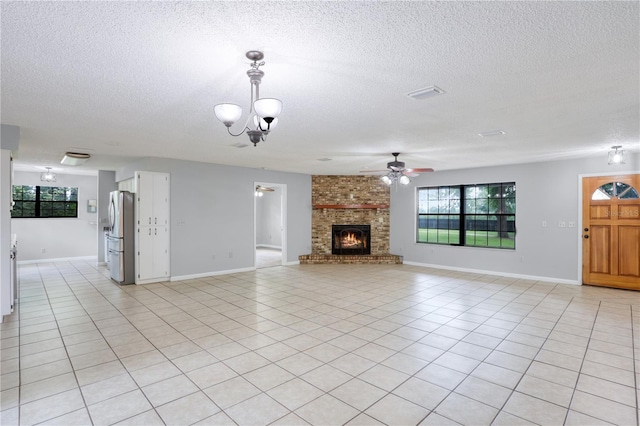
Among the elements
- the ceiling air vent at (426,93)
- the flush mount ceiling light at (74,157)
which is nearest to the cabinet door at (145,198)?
the flush mount ceiling light at (74,157)

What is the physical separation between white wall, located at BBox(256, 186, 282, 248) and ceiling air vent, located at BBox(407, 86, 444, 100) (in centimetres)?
913

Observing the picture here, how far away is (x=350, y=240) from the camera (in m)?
9.25

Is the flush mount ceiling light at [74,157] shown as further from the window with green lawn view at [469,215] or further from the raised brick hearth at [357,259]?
the window with green lawn view at [469,215]

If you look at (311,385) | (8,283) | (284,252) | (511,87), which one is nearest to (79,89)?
(8,283)

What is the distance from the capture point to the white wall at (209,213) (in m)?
6.68

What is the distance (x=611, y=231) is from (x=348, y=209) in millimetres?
5556

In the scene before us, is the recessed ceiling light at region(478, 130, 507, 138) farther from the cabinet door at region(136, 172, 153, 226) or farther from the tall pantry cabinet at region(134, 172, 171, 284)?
the cabinet door at region(136, 172, 153, 226)

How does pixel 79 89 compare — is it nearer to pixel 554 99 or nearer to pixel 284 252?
pixel 554 99

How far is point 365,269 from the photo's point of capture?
7.96m

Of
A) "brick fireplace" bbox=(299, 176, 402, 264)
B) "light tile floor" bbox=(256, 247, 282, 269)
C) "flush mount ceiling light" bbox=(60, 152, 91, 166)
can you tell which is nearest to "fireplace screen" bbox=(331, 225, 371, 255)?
"brick fireplace" bbox=(299, 176, 402, 264)

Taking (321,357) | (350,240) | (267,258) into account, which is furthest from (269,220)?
(321,357)

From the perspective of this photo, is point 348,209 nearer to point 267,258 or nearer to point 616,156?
point 267,258

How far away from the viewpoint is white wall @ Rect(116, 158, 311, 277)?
668 centimetres

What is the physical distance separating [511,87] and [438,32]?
126 centimetres
